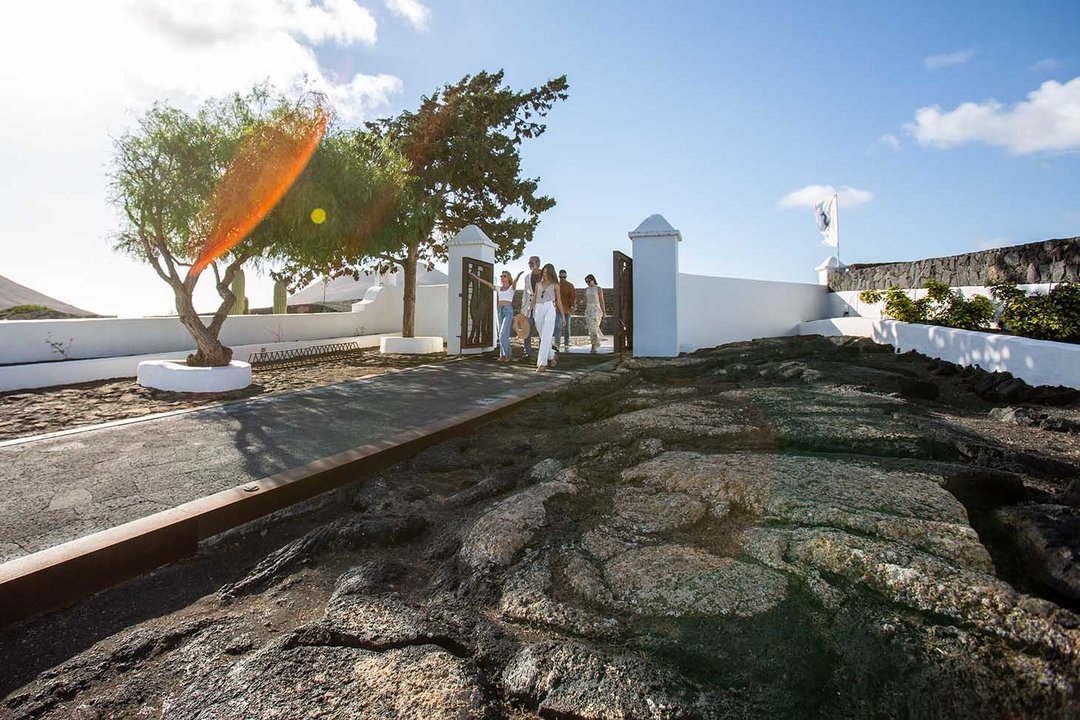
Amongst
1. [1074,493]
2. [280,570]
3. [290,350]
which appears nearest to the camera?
[280,570]

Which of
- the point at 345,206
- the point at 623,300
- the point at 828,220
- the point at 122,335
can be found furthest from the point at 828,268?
→ the point at 122,335

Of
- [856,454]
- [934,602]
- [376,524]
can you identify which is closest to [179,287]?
[376,524]

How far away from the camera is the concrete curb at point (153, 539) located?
8.45ft

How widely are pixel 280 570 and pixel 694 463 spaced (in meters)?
2.32

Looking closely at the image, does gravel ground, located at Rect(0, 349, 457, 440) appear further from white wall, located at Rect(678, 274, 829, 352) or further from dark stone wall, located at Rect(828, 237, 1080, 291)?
dark stone wall, located at Rect(828, 237, 1080, 291)

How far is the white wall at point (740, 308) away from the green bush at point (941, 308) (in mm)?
3722

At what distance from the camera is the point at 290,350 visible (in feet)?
44.0

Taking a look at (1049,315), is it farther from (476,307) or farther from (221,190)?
(221,190)

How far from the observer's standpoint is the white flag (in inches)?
829

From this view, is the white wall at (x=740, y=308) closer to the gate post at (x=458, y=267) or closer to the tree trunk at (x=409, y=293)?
the gate post at (x=458, y=267)

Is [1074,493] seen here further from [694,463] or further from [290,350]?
[290,350]

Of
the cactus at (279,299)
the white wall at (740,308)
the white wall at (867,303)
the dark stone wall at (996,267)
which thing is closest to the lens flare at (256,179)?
the cactus at (279,299)

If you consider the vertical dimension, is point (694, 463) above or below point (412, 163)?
below

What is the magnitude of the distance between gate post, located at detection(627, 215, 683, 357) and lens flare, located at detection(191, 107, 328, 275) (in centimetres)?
613
